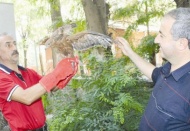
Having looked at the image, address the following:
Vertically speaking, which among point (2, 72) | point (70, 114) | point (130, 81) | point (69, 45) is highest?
point (69, 45)

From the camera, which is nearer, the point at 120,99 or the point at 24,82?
the point at 24,82

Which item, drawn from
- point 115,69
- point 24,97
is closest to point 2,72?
point 24,97

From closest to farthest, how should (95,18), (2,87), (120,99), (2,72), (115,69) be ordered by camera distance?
1. (2,87)
2. (2,72)
3. (120,99)
4. (115,69)
5. (95,18)

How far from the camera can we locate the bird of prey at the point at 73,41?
7.64ft

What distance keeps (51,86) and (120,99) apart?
1210mm

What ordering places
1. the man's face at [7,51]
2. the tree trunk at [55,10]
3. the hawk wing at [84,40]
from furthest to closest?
the tree trunk at [55,10]
the man's face at [7,51]
the hawk wing at [84,40]

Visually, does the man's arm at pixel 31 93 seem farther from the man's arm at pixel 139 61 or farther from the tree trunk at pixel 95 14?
the tree trunk at pixel 95 14

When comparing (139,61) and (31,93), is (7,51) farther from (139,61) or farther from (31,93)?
(139,61)

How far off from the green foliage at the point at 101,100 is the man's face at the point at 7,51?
1.10m

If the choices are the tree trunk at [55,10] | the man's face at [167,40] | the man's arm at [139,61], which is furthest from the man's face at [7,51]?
the tree trunk at [55,10]

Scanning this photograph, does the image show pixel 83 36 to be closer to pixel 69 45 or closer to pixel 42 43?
pixel 69 45

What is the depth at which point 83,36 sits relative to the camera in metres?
2.34

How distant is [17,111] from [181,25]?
5.55 ft

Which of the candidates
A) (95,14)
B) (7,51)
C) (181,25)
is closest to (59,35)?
(7,51)
